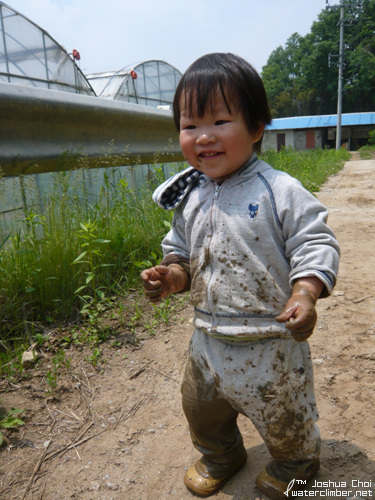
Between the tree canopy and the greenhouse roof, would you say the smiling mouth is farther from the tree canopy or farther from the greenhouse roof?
the tree canopy

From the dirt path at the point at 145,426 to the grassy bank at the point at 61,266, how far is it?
1.06 ft

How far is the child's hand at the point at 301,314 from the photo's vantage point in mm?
1174

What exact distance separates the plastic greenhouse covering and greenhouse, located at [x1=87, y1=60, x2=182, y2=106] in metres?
2.82

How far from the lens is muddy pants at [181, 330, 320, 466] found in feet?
4.75

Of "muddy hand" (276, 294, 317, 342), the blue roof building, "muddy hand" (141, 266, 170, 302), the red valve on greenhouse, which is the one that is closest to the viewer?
"muddy hand" (276, 294, 317, 342)

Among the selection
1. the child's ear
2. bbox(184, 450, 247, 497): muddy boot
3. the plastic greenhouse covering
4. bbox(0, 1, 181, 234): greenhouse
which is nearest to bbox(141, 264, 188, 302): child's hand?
the child's ear

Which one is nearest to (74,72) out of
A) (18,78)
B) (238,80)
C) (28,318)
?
(18,78)

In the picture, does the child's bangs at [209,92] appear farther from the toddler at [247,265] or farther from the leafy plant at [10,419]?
the leafy plant at [10,419]

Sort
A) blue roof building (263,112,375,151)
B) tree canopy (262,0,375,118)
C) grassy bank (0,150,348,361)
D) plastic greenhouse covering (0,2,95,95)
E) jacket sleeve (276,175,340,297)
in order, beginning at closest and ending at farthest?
jacket sleeve (276,175,340,297) → grassy bank (0,150,348,361) → plastic greenhouse covering (0,2,95,95) → blue roof building (263,112,375,151) → tree canopy (262,0,375,118)

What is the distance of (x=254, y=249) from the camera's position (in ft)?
4.71

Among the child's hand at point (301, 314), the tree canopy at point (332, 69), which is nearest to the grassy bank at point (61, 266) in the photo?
the child's hand at point (301, 314)

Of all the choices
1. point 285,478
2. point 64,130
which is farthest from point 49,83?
point 285,478

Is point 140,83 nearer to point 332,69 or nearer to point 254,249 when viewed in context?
point 254,249

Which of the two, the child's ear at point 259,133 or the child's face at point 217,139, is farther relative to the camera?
the child's ear at point 259,133
